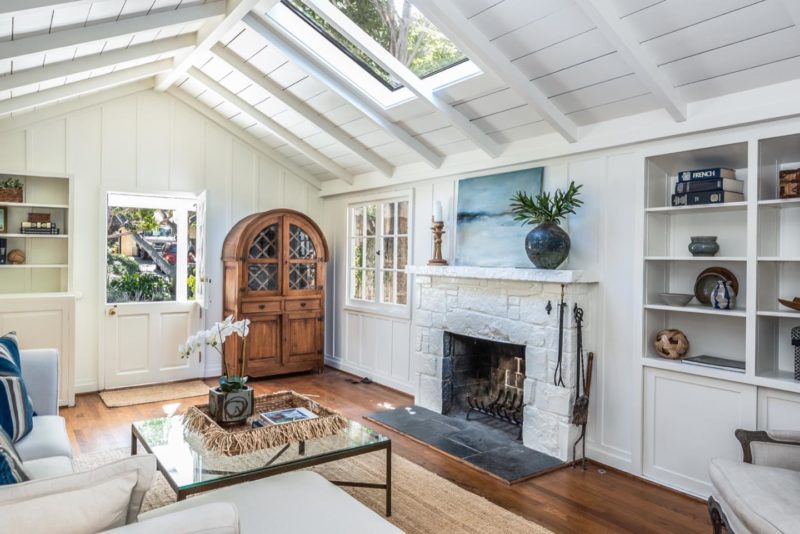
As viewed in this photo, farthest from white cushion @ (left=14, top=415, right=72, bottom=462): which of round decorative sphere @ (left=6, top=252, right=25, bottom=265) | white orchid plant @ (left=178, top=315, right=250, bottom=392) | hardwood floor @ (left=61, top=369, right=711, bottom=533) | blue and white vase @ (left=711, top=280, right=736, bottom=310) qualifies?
blue and white vase @ (left=711, top=280, right=736, bottom=310)

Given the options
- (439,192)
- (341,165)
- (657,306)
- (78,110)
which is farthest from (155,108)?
(657,306)

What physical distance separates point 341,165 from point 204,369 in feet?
8.72

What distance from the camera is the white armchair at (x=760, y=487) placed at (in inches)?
76.8

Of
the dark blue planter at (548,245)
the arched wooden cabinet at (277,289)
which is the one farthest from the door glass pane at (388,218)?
the dark blue planter at (548,245)

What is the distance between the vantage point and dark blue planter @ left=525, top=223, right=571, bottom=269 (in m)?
3.55

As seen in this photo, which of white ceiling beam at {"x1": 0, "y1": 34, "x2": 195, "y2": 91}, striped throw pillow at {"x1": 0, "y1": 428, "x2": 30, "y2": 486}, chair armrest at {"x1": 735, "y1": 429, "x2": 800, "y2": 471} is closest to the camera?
striped throw pillow at {"x1": 0, "y1": 428, "x2": 30, "y2": 486}

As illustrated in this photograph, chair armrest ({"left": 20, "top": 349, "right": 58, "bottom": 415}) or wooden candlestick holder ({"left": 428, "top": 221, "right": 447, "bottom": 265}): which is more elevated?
wooden candlestick holder ({"left": 428, "top": 221, "right": 447, "bottom": 265})

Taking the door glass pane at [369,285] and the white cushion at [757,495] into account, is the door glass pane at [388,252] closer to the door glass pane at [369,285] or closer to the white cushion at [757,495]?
the door glass pane at [369,285]

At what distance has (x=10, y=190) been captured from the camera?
4.68 meters

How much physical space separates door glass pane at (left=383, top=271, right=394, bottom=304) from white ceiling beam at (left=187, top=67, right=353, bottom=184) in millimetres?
1134

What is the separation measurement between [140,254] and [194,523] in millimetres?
4981

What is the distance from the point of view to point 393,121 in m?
4.42

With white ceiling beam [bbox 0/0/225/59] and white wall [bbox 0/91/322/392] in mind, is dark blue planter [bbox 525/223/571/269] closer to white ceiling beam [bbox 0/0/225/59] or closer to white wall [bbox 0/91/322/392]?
white ceiling beam [bbox 0/0/225/59]

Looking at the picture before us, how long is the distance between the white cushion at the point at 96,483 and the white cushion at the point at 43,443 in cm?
140
